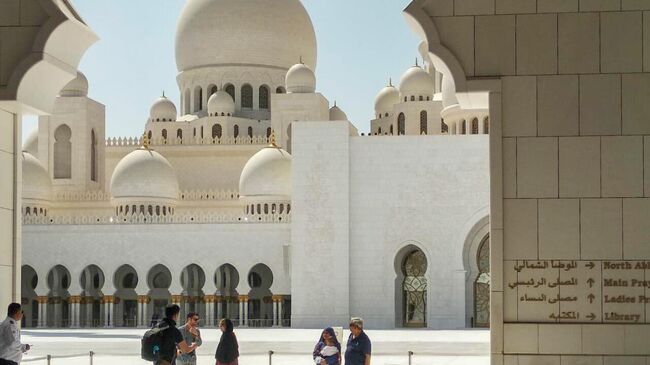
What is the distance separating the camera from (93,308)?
112 feet

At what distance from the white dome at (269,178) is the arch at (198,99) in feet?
28.1

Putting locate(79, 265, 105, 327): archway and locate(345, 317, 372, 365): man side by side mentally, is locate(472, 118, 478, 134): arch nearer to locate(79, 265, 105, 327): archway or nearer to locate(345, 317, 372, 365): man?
locate(79, 265, 105, 327): archway

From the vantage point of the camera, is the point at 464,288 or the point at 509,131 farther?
the point at 464,288

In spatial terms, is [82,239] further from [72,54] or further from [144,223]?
[72,54]

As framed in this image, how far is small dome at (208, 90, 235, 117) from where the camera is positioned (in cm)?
4034

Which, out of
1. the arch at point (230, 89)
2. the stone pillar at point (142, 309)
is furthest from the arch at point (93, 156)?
the stone pillar at point (142, 309)

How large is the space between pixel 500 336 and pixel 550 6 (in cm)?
284

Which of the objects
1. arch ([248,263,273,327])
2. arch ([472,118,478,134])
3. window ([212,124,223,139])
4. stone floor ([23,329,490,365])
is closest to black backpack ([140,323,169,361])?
stone floor ([23,329,490,365])

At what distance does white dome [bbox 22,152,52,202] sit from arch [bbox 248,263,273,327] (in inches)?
299

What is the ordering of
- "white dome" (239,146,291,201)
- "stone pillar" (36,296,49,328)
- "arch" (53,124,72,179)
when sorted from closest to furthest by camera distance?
1. "stone pillar" (36,296,49,328)
2. "white dome" (239,146,291,201)
3. "arch" (53,124,72,179)

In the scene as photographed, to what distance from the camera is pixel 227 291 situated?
34.8 meters

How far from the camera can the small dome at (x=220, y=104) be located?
1588 inches

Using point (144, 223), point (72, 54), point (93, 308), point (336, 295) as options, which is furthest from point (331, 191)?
point (72, 54)

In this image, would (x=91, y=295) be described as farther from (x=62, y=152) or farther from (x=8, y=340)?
(x=8, y=340)
